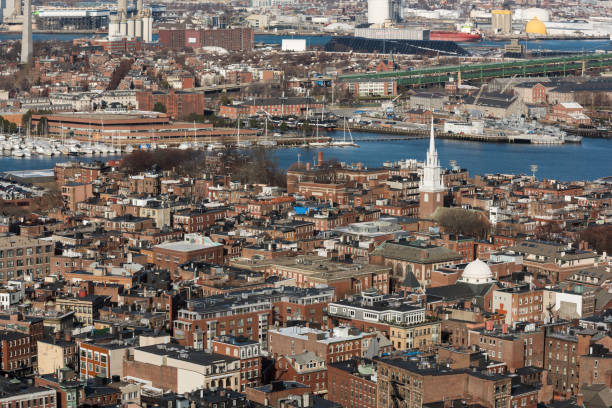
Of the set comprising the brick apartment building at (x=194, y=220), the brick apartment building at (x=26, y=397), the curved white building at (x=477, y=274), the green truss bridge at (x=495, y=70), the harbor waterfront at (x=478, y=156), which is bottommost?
the harbor waterfront at (x=478, y=156)

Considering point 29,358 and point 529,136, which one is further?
point 529,136

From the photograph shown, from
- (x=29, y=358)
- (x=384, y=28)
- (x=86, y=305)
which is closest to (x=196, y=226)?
(x=86, y=305)

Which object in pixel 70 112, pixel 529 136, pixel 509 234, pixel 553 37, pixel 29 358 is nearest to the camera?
pixel 29 358

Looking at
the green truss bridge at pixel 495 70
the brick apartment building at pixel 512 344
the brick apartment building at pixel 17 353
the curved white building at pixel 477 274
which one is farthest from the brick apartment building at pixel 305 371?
the green truss bridge at pixel 495 70

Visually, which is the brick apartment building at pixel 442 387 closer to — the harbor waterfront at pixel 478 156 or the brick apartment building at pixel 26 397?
the brick apartment building at pixel 26 397

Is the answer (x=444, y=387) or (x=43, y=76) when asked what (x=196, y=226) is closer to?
(x=444, y=387)

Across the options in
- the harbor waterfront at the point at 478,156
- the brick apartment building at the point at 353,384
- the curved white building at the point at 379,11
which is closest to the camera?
the brick apartment building at the point at 353,384

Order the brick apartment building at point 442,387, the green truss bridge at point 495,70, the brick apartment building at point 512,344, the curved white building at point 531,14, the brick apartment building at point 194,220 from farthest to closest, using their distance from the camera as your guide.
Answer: the curved white building at point 531,14
the green truss bridge at point 495,70
the brick apartment building at point 194,220
the brick apartment building at point 512,344
the brick apartment building at point 442,387

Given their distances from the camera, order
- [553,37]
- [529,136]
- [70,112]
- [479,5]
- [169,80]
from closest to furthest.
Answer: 1. [529,136]
2. [70,112]
3. [169,80]
4. [553,37]
5. [479,5]
